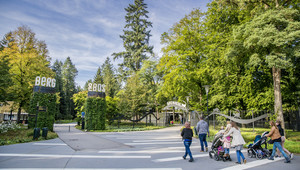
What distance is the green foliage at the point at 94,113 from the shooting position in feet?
68.6

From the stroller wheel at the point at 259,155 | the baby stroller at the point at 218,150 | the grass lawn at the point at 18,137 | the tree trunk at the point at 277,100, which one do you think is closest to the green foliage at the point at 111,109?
the grass lawn at the point at 18,137

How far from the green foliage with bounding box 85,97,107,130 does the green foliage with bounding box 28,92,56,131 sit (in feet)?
12.3

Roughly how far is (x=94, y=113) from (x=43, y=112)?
5268 mm

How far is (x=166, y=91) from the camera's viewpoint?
923 inches

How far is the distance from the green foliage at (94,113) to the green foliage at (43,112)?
12.3ft

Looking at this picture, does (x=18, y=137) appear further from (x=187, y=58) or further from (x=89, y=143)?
(x=187, y=58)

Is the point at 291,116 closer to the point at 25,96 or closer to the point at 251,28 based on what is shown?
the point at 251,28

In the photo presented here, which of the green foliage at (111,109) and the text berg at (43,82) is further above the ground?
the text berg at (43,82)

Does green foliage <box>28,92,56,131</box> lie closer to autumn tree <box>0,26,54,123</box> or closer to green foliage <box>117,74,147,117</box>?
autumn tree <box>0,26,54,123</box>

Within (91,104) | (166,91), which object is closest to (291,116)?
(166,91)

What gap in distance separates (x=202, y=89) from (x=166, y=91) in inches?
181

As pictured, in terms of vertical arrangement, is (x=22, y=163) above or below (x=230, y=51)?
below

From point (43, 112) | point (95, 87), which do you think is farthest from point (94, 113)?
point (43, 112)

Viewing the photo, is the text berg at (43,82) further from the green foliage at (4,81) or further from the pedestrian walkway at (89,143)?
the pedestrian walkway at (89,143)
